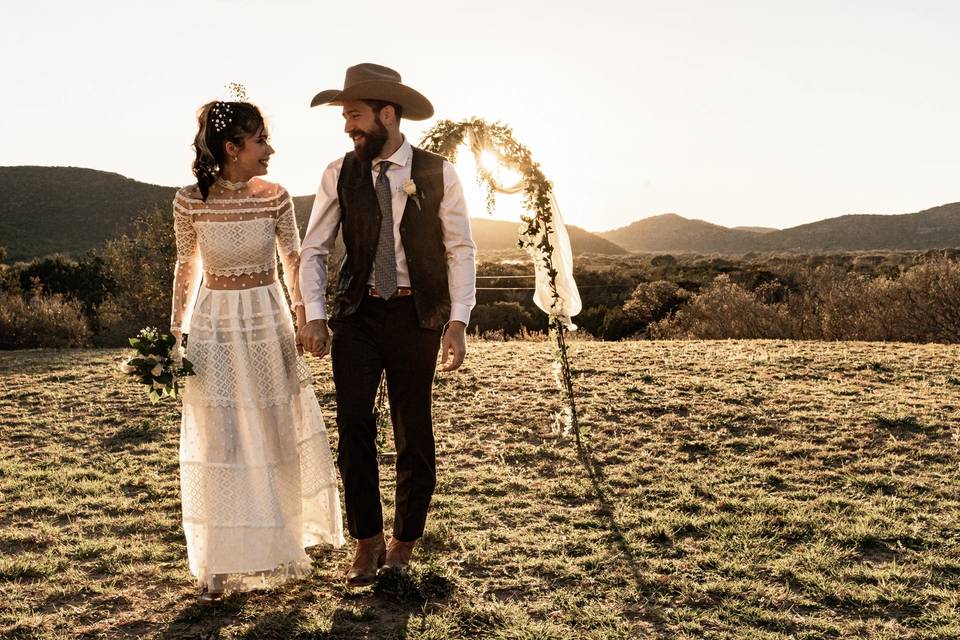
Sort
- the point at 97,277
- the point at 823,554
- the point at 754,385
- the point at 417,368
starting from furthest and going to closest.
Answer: the point at 97,277 → the point at 754,385 → the point at 823,554 → the point at 417,368

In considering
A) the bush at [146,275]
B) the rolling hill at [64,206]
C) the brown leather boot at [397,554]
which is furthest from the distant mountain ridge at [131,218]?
the brown leather boot at [397,554]

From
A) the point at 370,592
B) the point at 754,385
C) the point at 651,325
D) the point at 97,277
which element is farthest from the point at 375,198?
the point at 97,277

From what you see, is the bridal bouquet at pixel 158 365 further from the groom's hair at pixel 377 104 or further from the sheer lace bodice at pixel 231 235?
the groom's hair at pixel 377 104

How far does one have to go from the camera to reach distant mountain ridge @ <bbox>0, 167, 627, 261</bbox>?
67.1 m

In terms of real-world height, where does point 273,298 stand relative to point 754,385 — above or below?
above

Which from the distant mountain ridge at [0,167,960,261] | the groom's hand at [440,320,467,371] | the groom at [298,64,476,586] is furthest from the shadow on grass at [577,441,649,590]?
the distant mountain ridge at [0,167,960,261]

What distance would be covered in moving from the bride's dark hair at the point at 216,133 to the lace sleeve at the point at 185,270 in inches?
8.4

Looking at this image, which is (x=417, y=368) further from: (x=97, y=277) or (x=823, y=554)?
(x=97, y=277)

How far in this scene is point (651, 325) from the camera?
75.7ft

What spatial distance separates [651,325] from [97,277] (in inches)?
776

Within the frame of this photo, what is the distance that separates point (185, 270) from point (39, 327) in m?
15.9

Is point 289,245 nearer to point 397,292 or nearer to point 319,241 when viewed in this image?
point 319,241

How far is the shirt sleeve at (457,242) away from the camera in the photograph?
13.2 ft

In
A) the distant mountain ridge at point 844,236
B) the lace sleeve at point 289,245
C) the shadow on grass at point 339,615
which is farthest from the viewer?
the distant mountain ridge at point 844,236
